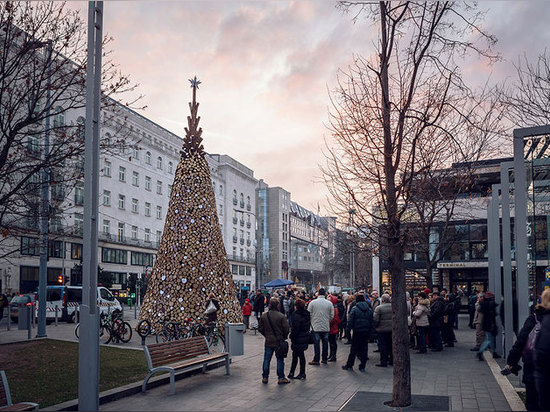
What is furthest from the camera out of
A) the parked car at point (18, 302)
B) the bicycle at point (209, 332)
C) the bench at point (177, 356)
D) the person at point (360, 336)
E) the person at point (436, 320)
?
the parked car at point (18, 302)

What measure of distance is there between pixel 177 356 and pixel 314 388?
2.75 m

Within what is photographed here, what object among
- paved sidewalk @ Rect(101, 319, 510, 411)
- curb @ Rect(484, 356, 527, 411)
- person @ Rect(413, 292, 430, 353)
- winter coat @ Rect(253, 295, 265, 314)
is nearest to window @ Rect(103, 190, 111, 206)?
winter coat @ Rect(253, 295, 265, 314)

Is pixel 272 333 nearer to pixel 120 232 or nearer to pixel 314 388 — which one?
pixel 314 388

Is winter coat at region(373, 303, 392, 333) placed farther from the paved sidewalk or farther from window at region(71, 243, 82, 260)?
window at region(71, 243, 82, 260)

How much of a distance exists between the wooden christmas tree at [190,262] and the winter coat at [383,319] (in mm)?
5565

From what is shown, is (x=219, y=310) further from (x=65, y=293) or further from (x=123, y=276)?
(x=123, y=276)

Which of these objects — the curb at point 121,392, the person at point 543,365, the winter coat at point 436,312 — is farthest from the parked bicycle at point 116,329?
the person at point 543,365

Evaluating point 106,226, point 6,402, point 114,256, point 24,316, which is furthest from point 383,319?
point 114,256

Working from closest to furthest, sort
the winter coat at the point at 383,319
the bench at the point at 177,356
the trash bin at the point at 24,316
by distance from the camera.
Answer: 1. the bench at the point at 177,356
2. the winter coat at the point at 383,319
3. the trash bin at the point at 24,316

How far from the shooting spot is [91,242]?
711 centimetres

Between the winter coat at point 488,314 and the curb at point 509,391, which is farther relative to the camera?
the winter coat at point 488,314

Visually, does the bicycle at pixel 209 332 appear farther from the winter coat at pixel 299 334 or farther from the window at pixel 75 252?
the window at pixel 75 252

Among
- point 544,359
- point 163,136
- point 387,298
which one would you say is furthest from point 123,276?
point 544,359

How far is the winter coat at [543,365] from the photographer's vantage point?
17.7ft
